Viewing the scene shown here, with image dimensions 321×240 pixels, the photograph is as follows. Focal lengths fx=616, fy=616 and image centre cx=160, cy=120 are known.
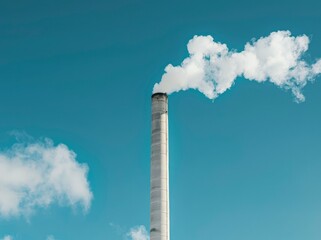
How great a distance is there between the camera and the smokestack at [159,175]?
153ft

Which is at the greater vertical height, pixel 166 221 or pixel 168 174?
pixel 168 174

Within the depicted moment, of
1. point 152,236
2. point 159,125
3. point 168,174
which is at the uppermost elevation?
point 159,125

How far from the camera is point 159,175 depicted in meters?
47.9

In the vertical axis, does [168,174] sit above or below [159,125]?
below

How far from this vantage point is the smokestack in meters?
46.8

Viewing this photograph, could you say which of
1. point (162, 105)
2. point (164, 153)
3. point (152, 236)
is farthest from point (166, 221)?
point (162, 105)

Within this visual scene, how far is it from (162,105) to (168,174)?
19.5 feet

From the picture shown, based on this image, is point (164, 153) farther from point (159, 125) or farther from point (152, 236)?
point (152, 236)

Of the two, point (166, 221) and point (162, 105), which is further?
point (162, 105)

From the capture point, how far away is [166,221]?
47156 mm

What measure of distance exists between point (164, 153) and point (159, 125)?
2461mm

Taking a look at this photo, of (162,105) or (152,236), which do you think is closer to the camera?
(152,236)

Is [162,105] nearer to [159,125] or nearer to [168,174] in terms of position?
[159,125]

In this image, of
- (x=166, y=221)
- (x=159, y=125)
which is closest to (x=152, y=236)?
(x=166, y=221)
